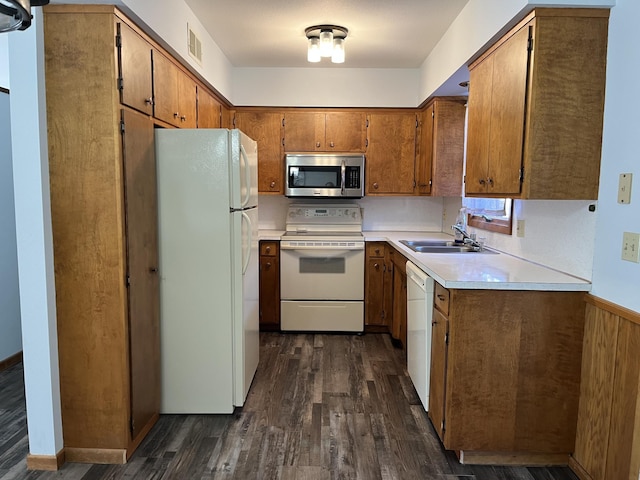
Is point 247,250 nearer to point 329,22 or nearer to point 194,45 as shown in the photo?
point 194,45

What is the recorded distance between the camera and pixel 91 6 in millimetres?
1916

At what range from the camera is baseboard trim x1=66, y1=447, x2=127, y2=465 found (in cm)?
212

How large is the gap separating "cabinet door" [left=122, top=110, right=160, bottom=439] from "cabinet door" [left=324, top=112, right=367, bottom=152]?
2.18 meters

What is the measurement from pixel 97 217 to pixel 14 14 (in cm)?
115

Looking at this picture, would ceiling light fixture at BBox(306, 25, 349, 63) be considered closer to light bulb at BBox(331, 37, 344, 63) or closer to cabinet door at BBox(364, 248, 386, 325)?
light bulb at BBox(331, 37, 344, 63)

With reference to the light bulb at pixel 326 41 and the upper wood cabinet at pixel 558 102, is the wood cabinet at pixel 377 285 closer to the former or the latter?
the light bulb at pixel 326 41

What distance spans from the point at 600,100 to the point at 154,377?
8.72 feet

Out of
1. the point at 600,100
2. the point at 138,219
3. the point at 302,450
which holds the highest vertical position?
the point at 600,100

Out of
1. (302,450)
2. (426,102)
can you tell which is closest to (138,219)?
(302,450)

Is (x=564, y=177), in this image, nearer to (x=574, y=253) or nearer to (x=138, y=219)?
(x=574, y=253)

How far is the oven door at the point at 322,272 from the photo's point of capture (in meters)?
3.96

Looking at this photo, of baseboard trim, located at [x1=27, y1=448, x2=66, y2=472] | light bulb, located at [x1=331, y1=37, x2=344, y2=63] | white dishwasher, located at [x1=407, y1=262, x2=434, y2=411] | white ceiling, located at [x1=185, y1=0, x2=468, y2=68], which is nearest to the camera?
baseboard trim, located at [x1=27, y1=448, x2=66, y2=472]

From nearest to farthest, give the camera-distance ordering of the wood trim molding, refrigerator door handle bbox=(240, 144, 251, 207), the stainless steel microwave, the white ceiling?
the wood trim molding → refrigerator door handle bbox=(240, 144, 251, 207) → the white ceiling → the stainless steel microwave

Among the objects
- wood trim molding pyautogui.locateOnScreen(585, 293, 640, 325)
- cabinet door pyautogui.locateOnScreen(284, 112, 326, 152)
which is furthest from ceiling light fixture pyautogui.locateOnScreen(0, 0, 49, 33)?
cabinet door pyautogui.locateOnScreen(284, 112, 326, 152)
